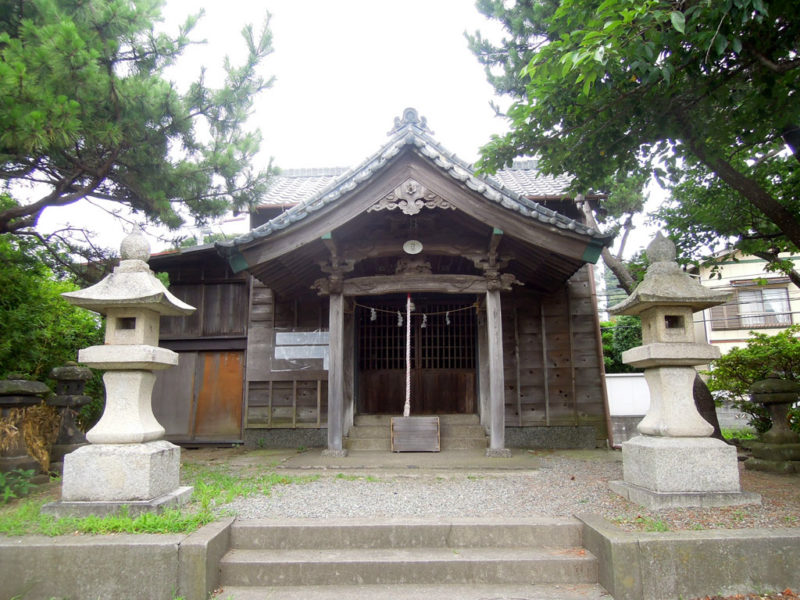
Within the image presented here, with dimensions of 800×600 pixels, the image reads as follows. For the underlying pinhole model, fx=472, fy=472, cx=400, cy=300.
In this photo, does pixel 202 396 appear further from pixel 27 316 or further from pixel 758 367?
pixel 758 367

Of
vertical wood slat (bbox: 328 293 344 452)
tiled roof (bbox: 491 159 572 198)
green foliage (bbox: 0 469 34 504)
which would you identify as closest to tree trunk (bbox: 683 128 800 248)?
tiled roof (bbox: 491 159 572 198)

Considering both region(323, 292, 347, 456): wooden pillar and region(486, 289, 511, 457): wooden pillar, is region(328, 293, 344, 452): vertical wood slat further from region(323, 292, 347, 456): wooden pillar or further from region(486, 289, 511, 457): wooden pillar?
region(486, 289, 511, 457): wooden pillar

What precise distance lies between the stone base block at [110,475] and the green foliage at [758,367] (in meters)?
8.21

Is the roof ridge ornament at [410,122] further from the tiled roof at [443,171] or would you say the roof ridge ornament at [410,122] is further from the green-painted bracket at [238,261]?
the green-painted bracket at [238,261]

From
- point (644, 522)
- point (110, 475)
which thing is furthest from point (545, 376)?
point (110, 475)

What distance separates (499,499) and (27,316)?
274 inches

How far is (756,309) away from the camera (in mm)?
18969

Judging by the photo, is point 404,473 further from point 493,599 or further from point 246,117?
point 246,117

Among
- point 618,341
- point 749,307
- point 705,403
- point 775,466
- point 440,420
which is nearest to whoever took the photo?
point 775,466

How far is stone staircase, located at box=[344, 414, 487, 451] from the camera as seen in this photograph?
795cm

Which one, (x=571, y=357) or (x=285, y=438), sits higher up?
(x=571, y=357)

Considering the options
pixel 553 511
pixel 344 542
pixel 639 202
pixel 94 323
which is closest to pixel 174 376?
pixel 94 323

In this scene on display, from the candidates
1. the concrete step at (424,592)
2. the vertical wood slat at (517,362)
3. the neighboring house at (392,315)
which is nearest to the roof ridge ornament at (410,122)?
the neighboring house at (392,315)

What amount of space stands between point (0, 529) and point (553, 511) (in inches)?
181
